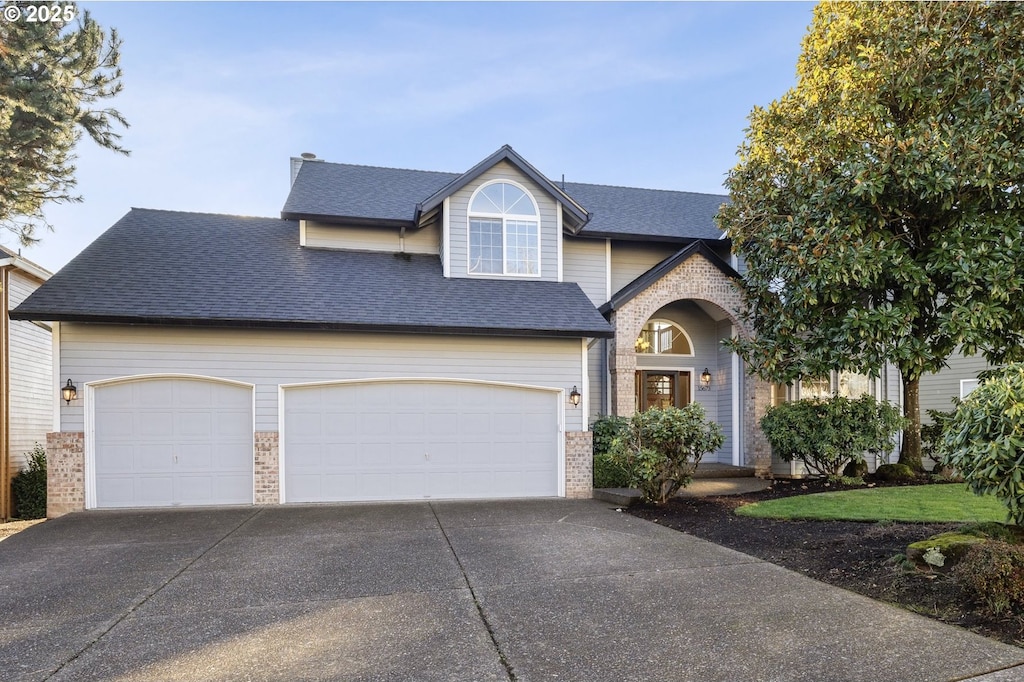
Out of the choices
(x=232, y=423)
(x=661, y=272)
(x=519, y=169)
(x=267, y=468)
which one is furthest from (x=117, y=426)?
(x=661, y=272)

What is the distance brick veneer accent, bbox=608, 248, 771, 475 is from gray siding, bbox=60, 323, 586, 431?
146 cm

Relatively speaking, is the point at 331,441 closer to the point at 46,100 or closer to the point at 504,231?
the point at 504,231

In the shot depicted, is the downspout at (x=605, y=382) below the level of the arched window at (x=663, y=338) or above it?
below

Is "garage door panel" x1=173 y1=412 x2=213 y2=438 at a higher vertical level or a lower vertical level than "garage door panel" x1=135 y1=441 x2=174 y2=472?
higher

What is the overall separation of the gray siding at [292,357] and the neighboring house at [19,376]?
1.32 metres

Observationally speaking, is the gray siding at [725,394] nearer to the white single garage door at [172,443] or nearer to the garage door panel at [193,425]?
the white single garage door at [172,443]

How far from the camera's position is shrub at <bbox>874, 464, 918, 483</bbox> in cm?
1202

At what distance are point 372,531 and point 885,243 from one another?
361 inches

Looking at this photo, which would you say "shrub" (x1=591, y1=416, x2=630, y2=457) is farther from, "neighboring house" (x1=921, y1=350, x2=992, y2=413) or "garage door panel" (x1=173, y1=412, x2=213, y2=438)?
"neighboring house" (x1=921, y1=350, x2=992, y2=413)

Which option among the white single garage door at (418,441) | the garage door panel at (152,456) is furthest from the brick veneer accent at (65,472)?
the white single garage door at (418,441)

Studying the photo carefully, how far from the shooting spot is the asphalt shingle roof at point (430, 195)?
1364 cm

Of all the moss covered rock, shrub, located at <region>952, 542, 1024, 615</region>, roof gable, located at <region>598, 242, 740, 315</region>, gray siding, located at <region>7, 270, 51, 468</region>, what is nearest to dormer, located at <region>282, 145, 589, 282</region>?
roof gable, located at <region>598, 242, 740, 315</region>

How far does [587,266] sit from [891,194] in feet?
20.4

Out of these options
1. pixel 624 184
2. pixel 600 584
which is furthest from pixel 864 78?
pixel 600 584
